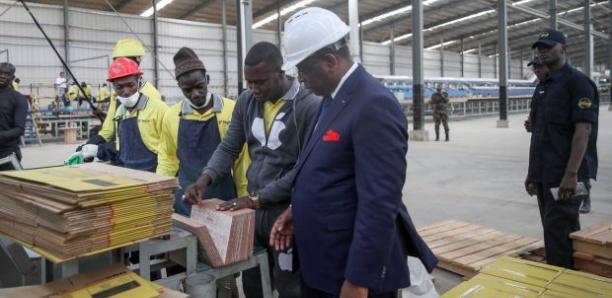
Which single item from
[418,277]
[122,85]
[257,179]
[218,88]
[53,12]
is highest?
[53,12]

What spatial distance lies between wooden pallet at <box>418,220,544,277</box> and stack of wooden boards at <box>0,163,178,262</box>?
2200 mm

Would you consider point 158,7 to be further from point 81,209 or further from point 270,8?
point 81,209

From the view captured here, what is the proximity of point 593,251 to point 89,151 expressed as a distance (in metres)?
3.38

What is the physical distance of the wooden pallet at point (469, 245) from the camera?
10.5ft

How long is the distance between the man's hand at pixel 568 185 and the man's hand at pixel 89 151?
10.1 feet

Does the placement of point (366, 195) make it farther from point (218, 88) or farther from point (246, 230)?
point (218, 88)

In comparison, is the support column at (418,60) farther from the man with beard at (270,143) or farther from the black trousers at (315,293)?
the black trousers at (315,293)

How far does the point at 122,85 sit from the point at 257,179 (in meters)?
1.36

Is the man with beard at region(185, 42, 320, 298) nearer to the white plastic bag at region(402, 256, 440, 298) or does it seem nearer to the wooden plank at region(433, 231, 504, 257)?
the white plastic bag at region(402, 256, 440, 298)

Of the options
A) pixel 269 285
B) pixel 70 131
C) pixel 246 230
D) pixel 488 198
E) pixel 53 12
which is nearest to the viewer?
pixel 246 230

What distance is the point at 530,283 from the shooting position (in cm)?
245

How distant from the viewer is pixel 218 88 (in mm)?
22266

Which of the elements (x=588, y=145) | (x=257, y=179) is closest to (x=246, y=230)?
(x=257, y=179)

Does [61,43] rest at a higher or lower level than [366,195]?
higher
